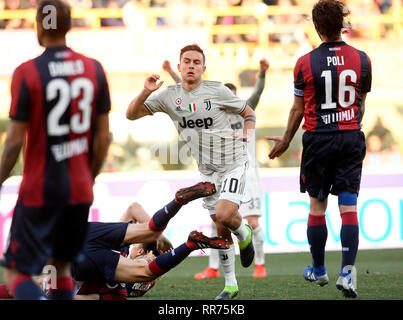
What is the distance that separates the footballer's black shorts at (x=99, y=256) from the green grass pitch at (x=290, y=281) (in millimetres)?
1133

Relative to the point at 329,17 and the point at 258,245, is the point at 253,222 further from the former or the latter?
the point at 329,17

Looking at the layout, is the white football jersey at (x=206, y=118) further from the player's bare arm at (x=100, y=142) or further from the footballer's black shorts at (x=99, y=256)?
the player's bare arm at (x=100, y=142)

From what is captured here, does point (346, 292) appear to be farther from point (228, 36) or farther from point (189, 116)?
point (228, 36)

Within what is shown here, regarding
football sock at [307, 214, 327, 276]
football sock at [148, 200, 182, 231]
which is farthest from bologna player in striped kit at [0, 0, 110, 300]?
football sock at [307, 214, 327, 276]

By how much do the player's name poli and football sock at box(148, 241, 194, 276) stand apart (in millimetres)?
1774

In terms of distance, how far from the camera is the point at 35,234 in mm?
4043

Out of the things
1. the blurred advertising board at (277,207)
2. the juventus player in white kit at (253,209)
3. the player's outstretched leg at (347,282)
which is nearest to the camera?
the player's outstretched leg at (347,282)

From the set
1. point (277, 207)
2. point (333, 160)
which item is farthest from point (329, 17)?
point (277, 207)

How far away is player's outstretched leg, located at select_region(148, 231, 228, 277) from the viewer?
5.77 meters

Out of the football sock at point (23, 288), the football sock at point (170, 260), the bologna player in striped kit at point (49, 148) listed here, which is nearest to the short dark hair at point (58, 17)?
the bologna player in striped kit at point (49, 148)

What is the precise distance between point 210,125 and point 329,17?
145 centimetres

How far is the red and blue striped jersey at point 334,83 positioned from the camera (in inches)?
236

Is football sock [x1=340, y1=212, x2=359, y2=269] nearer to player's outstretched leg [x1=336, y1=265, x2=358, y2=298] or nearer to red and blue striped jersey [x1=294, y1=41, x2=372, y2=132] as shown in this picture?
player's outstretched leg [x1=336, y1=265, x2=358, y2=298]

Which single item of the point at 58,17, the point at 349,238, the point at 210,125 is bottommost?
the point at 349,238
